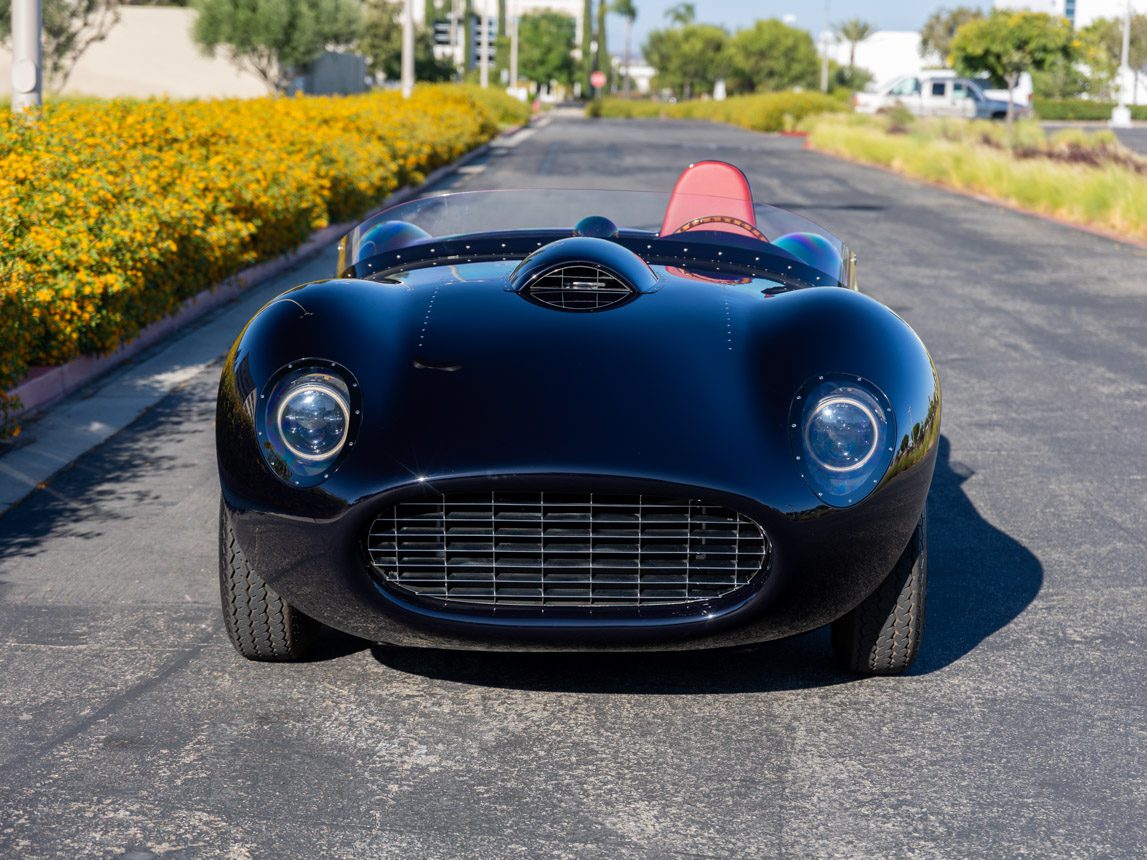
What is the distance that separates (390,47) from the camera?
85.8m

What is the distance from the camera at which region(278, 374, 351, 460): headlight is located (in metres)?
3.81

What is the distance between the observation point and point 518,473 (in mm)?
3629

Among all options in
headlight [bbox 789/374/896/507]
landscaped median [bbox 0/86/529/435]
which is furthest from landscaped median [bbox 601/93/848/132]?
headlight [bbox 789/374/896/507]

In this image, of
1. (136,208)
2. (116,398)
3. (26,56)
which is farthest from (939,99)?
(116,398)

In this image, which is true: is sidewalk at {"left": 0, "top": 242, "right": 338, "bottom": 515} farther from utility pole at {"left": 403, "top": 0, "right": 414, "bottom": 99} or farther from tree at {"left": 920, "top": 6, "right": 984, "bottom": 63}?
tree at {"left": 920, "top": 6, "right": 984, "bottom": 63}

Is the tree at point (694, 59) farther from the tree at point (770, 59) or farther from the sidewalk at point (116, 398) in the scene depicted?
the sidewalk at point (116, 398)

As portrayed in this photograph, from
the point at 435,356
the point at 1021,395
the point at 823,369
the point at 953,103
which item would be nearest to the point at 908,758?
the point at 823,369

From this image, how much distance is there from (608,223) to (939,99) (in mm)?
55616

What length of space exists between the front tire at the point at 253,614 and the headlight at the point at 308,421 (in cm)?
32

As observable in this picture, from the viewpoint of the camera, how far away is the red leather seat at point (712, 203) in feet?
18.5

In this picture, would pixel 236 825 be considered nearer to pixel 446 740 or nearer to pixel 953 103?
pixel 446 740

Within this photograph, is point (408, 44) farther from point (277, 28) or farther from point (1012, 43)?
point (1012, 43)

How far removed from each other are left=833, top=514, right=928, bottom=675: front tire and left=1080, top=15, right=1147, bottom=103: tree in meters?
78.7

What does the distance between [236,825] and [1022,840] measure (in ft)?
5.38
